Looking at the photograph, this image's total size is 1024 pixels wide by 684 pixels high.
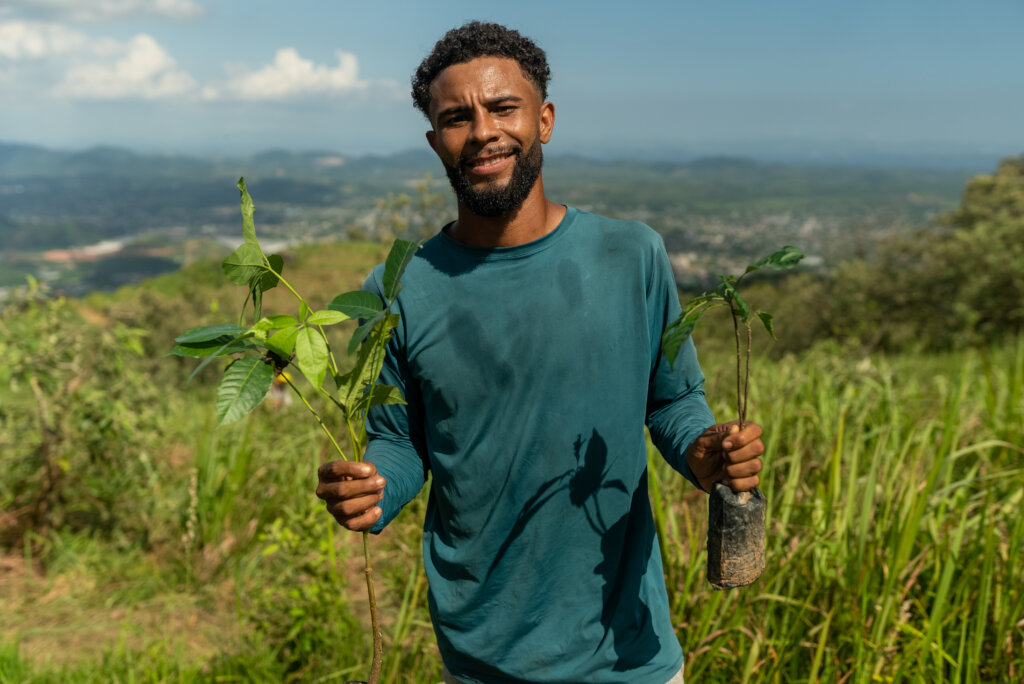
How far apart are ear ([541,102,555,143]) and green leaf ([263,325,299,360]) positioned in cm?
96

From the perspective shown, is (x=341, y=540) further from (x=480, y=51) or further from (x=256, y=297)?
(x=256, y=297)

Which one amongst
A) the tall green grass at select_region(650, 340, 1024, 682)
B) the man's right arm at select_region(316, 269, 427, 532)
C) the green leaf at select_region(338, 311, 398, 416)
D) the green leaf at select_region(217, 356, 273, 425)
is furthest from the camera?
the tall green grass at select_region(650, 340, 1024, 682)

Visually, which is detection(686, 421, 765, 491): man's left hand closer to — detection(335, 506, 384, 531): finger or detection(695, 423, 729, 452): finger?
detection(695, 423, 729, 452): finger

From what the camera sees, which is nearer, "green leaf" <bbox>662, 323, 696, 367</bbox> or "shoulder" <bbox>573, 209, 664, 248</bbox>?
"green leaf" <bbox>662, 323, 696, 367</bbox>

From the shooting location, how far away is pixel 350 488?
1164 millimetres

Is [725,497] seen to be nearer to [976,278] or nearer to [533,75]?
[533,75]

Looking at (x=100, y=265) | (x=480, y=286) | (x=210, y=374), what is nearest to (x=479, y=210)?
(x=480, y=286)

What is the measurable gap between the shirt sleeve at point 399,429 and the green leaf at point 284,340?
601 millimetres

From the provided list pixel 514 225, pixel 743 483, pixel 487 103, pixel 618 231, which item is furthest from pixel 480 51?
pixel 743 483

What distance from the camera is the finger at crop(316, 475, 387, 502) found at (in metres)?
1.17

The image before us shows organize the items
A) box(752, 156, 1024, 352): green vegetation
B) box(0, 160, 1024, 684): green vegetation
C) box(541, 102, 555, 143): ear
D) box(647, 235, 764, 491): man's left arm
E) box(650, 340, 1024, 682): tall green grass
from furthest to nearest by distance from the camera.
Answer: box(752, 156, 1024, 352): green vegetation
box(0, 160, 1024, 684): green vegetation
box(650, 340, 1024, 682): tall green grass
box(541, 102, 555, 143): ear
box(647, 235, 764, 491): man's left arm

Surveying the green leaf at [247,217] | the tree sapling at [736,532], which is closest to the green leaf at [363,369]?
the green leaf at [247,217]

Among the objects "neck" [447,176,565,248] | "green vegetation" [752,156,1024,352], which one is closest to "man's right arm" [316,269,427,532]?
"neck" [447,176,565,248]

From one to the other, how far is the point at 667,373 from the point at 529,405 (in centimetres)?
33
